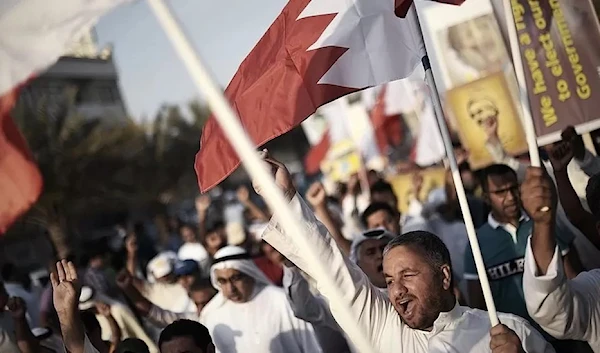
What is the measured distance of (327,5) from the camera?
364 cm

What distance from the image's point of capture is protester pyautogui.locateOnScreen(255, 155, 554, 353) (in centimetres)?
313

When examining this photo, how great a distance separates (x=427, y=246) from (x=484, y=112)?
4350mm

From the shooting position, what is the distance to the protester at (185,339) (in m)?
3.88

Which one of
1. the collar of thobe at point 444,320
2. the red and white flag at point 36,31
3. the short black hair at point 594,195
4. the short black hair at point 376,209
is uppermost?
the red and white flag at point 36,31

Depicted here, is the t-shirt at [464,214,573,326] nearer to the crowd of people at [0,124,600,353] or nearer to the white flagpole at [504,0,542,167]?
the crowd of people at [0,124,600,353]

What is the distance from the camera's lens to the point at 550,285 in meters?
3.00

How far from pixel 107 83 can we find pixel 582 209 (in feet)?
129

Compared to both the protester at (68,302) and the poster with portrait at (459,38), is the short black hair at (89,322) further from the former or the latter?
the poster with portrait at (459,38)

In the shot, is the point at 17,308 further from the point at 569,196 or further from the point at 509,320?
the point at 569,196

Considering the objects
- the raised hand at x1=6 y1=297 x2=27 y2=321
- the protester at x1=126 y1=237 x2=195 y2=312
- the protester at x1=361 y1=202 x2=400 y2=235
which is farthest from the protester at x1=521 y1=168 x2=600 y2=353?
the protester at x1=126 y1=237 x2=195 y2=312

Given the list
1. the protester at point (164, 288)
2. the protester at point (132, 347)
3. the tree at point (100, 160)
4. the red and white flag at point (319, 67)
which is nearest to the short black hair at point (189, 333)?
the protester at point (132, 347)

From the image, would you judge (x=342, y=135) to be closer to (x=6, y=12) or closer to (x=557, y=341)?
(x=557, y=341)

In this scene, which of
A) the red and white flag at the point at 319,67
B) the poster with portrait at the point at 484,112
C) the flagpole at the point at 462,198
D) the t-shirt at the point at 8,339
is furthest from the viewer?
the poster with portrait at the point at 484,112

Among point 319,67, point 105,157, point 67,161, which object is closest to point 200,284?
point 319,67
